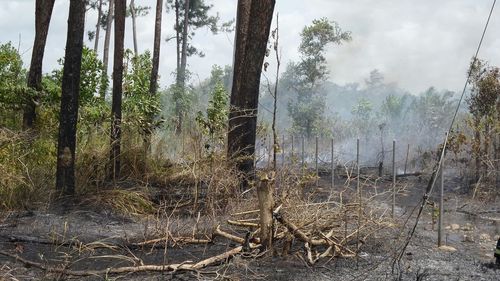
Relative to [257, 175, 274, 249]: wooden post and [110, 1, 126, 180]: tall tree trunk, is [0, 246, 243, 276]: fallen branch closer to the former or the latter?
[257, 175, 274, 249]: wooden post

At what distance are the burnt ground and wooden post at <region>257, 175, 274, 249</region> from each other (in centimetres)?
25

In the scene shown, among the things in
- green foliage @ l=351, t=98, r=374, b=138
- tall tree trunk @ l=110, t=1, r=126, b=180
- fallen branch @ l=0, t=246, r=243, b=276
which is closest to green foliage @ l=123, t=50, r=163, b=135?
tall tree trunk @ l=110, t=1, r=126, b=180

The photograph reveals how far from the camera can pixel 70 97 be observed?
997 cm

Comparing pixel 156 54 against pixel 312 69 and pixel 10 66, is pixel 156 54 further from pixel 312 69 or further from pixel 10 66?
pixel 312 69

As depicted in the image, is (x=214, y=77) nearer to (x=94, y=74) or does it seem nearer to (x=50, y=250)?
(x=94, y=74)

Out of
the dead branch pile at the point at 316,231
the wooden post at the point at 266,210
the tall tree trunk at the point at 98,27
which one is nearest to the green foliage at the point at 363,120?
the tall tree trunk at the point at 98,27

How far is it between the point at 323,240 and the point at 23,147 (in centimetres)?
569

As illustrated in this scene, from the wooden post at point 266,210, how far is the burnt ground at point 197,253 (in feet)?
0.81

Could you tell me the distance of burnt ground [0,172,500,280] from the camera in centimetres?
638

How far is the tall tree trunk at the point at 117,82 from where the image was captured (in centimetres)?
1166

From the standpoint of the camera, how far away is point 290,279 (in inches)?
248

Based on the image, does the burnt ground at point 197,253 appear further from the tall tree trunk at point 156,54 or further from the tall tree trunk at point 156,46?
the tall tree trunk at point 156,46

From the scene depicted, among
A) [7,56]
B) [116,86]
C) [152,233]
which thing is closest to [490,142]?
[116,86]

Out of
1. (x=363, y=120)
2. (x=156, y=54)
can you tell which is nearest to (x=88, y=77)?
(x=156, y=54)
